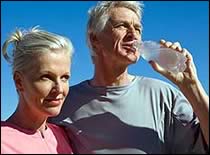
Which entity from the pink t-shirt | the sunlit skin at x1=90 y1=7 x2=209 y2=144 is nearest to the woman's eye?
the pink t-shirt

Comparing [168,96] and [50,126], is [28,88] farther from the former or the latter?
→ [168,96]

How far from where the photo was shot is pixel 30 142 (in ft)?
7.13

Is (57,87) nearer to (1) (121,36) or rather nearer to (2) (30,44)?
(2) (30,44)

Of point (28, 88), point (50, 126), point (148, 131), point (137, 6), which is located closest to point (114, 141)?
point (148, 131)

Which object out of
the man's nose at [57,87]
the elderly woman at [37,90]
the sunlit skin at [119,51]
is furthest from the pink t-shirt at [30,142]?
the sunlit skin at [119,51]

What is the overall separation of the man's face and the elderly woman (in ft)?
1.21

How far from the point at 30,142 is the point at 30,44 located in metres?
0.46

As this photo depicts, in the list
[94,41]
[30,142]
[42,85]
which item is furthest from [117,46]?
[30,142]

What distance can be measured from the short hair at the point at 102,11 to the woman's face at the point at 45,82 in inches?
22.0

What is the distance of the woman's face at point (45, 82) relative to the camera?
2154mm

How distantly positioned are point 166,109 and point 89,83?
479mm

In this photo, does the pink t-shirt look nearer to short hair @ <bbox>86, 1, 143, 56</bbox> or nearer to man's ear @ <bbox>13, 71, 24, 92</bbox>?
man's ear @ <bbox>13, 71, 24, 92</bbox>

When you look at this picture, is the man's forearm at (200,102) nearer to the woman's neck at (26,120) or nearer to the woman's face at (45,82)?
the woman's face at (45,82)

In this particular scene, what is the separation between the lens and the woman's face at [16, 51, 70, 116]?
7.07 feet
